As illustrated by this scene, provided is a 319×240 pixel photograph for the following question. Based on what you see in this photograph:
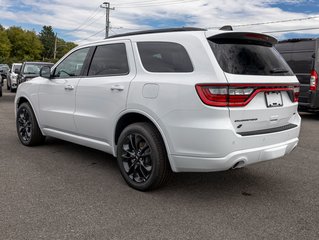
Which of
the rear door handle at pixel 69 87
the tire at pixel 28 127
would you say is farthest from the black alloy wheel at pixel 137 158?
the tire at pixel 28 127

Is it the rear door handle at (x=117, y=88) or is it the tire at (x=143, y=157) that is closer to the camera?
the tire at (x=143, y=157)

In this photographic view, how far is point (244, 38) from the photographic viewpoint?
12.0ft

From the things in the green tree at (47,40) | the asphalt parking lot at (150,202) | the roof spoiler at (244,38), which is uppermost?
the green tree at (47,40)

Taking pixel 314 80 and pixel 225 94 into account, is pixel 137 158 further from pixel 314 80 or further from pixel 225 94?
pixel 314 80

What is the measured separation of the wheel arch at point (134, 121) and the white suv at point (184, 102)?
1cm

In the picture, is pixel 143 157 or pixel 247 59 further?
pixel 143 157

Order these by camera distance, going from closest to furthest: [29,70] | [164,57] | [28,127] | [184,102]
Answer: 1. [184,102]
2. [164,57]
3. [28,127]
4. [29,70]

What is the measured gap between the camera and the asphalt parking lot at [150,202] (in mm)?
2992

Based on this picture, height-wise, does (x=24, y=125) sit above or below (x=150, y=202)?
above

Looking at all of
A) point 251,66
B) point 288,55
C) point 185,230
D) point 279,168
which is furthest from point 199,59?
point 288,55

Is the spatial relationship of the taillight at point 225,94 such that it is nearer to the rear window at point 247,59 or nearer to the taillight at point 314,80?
the rear window at point 247,59

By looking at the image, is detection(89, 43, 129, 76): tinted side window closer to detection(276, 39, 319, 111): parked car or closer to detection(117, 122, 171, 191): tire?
detection(117, 122, 171, 191): tire

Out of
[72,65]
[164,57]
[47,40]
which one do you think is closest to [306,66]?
[72,65]

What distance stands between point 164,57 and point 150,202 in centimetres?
154
